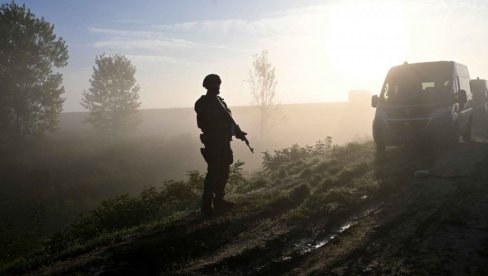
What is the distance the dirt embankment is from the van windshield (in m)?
4.35

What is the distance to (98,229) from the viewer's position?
6.77 m

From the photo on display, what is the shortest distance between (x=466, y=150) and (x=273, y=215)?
25.4 ft

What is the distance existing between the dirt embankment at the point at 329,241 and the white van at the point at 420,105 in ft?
11.8

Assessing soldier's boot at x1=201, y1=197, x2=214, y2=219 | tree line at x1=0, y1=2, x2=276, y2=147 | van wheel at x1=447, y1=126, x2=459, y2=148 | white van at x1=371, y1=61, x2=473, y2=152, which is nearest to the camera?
soldier's boot at x1=201, y1=197, x2=214, y2=219

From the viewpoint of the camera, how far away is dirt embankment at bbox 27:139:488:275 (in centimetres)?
402

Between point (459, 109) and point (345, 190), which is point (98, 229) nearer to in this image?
point (345, 190)

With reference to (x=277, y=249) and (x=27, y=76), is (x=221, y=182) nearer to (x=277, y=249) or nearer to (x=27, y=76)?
(x=277, y=249)

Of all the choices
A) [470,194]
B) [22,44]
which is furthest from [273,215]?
[22,44]

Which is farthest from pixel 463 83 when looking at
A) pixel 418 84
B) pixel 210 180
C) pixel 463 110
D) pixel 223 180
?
pixel 210 180

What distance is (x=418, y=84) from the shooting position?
36.4 feet

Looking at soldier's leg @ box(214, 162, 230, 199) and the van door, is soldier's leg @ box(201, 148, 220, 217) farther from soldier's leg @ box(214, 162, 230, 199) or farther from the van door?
the van door

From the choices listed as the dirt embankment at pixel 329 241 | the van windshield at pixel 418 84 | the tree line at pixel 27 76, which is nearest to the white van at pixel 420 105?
the van windshield at pixel 418 84

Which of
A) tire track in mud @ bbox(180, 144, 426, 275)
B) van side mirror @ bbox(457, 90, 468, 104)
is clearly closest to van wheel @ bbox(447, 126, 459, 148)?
van side mirror @ bbox(457, 90, 468, 104)

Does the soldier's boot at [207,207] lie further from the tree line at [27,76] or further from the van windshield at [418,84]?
the tree line at [27,76]
